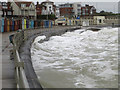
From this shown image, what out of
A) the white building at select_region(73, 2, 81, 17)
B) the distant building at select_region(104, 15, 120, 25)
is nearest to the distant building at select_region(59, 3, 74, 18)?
the white building at select_region(73, 2, 81, 17)

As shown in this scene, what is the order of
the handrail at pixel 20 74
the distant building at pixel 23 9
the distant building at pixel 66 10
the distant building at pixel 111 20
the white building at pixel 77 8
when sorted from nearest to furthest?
the handrail at pixel 20 74 < the distant building at pixel 23 9 < the distant building at pixel 111 20 < the distant building at pixel 66 10 < the white building at pixel 77 8

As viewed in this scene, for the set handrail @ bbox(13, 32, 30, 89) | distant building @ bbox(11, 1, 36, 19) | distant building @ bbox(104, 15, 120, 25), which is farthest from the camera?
distant building @ bbox(104, 15, 120, 25)

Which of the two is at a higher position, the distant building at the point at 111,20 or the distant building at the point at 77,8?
the distant building at the point at 77,8

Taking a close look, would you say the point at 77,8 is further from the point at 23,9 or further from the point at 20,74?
the point at 20,74

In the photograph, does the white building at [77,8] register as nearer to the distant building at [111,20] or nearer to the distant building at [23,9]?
the distant building at [111,20]

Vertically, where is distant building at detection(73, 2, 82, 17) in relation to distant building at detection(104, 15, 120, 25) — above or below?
above

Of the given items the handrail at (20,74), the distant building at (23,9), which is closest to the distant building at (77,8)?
the distant building at (23,9)

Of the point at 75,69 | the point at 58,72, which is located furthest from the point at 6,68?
the point at 75,69

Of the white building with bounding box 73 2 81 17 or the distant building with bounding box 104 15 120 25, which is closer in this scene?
the distant building with bounding box 104 15 120 25

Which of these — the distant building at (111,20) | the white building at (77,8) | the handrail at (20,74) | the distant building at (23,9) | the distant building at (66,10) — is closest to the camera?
the handrail at (20,74)

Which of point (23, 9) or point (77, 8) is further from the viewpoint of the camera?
point (77, 8)

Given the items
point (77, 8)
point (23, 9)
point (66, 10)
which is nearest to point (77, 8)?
point (77, 8)

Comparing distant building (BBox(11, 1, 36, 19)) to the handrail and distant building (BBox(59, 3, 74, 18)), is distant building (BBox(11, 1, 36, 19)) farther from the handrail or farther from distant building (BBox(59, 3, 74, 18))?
the handrail

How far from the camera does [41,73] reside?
8.95 meters
